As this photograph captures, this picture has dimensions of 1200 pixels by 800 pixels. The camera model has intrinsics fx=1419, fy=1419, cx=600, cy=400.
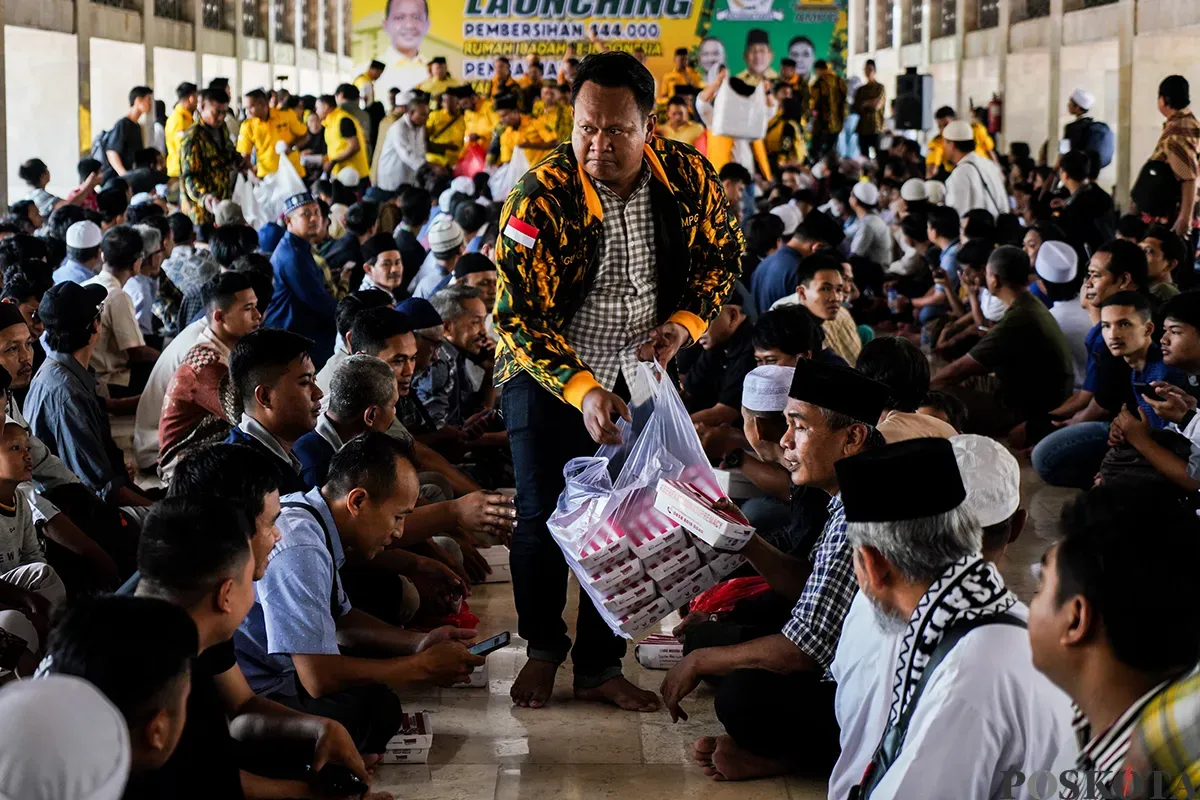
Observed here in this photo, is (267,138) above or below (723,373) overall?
above

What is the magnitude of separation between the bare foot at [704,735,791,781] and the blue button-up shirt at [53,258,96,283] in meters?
5.05

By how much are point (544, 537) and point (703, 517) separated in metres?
0.62

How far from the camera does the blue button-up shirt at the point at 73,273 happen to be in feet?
23.9

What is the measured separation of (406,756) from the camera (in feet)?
11.3

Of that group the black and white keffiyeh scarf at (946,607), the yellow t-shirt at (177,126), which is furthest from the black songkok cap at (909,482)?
the yellow t-shirt at (177,126)

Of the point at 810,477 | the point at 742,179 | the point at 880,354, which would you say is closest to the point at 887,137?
the point at 742,179

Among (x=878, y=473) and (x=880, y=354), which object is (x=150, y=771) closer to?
(x=878, y=473)

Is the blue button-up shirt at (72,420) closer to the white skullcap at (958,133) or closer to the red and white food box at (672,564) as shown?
the red and white food box at (672,564)

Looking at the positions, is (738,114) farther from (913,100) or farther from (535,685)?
(535,685)

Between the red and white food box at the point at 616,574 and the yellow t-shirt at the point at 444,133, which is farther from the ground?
the yellow t-shirt at the point at 444,133

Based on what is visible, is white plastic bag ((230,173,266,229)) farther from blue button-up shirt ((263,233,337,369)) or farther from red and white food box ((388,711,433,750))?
red and white food box ((388,711,433,750))

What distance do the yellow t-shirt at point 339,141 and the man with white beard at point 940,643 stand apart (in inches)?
505

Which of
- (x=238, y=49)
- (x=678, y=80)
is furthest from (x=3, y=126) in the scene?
(x=238, y=49)

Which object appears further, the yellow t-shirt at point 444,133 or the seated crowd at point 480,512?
the yellow t-shirt at point 444,133
